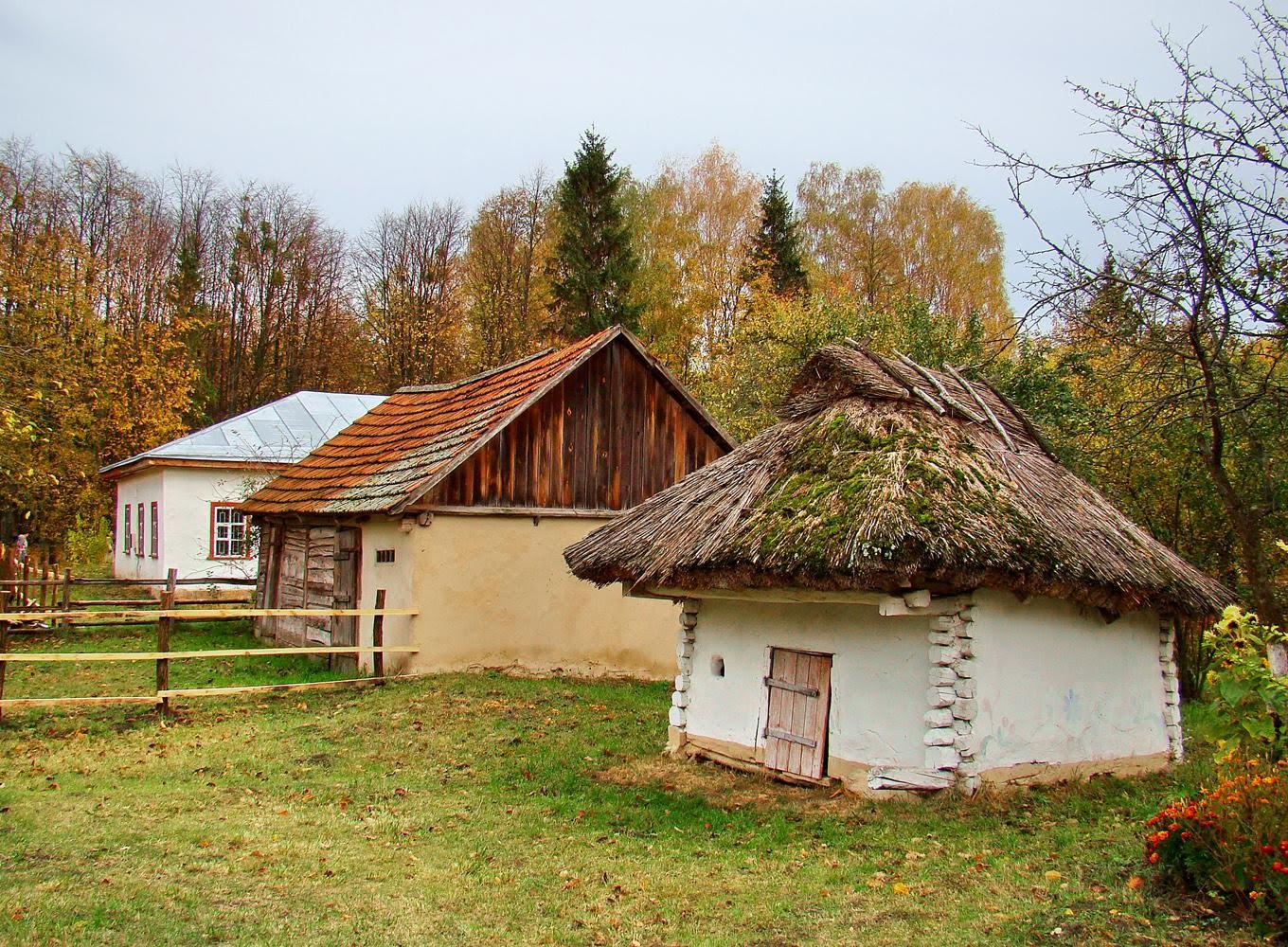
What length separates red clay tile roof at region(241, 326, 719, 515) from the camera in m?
14.9

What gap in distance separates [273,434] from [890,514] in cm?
2188

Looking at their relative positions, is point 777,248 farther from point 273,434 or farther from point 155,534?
point 155,534

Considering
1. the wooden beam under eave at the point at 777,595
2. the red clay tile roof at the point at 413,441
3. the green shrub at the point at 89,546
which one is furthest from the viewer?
the green shrub at the point at 89,546

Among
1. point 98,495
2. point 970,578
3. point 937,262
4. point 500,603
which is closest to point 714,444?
point 500,603

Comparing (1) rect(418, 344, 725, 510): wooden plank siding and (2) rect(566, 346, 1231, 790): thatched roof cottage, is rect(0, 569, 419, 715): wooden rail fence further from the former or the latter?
(2) rect(566, 346, 1231, 790): thatched roof cottage

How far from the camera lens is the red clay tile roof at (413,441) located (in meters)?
14.9

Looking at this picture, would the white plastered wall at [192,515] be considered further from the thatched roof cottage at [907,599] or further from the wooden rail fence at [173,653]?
the thatched roof cottage at [907,599]

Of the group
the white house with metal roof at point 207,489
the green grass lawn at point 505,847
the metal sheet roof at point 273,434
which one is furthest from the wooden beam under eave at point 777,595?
the metal sheet roof at point 273,434

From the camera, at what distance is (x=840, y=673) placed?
364 inches

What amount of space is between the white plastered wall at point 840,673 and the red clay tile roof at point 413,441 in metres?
5.44

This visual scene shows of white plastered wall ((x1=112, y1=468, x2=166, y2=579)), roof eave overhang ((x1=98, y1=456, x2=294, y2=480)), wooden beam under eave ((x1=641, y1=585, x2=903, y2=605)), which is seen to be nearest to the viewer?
wooden beam under eave ((x1=641, y1=585, x2=903, y2=605))

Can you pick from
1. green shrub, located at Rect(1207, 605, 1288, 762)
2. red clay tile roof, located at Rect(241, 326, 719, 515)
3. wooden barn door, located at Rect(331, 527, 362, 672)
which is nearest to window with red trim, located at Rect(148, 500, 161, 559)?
red clay tile roof, located at Rect(241, 326, 719, 515)

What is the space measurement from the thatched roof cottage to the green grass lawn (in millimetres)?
425

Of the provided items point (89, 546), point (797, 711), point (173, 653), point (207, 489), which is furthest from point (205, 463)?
point (797, 711)
